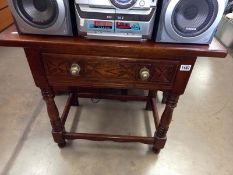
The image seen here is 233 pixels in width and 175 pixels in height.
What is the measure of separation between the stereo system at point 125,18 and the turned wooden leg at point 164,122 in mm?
289

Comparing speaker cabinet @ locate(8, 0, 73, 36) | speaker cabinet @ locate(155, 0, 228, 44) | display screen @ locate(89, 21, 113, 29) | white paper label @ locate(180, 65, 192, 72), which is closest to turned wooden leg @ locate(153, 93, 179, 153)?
white paper label @ locate(180, 65, 192, 72)

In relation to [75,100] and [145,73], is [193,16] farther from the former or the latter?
[75,100]

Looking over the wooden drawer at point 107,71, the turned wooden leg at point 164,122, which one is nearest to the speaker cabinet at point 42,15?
the wooden drawer at point 107,71

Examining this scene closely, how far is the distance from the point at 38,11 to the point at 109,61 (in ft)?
0.97

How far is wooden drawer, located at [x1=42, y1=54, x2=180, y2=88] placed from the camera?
2.42ft

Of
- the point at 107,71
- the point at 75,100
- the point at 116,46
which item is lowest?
the point at 75,100

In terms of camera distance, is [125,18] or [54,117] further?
[54,117]

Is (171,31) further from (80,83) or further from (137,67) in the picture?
(80,83)

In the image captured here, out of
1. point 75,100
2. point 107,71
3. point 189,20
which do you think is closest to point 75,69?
point 107,71

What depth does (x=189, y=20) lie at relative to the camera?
0.64 metres

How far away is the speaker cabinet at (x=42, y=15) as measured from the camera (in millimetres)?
626

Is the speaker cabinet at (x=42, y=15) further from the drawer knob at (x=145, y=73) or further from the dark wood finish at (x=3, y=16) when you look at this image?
the dark wood finish at (x=3, y=16)

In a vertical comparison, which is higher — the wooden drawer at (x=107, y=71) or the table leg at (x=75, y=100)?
the wooden drawer at (x=107, y=71)

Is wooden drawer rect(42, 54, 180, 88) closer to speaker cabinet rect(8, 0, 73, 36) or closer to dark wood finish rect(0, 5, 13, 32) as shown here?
speaker cabinet rect(8, 0, 73, 36)
